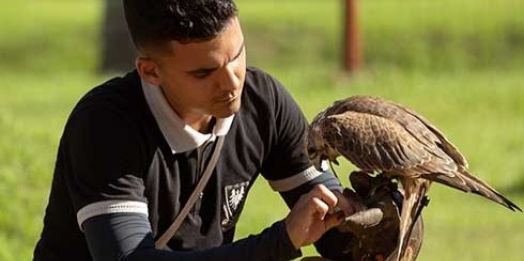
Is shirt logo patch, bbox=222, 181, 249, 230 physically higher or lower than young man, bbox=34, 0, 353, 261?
lower

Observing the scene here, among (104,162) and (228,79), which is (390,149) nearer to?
(228,79)

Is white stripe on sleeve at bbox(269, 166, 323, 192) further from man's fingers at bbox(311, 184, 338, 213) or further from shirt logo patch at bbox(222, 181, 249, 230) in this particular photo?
man's fingers at bbox(311, 184, 338, 213)

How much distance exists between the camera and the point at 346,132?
156 inches

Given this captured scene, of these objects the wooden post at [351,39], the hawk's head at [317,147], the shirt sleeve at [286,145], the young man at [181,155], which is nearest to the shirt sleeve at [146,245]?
the young man at [181,155]

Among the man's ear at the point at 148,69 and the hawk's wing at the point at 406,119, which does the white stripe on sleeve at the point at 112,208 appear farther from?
the hawk's wing at the point at 406,119

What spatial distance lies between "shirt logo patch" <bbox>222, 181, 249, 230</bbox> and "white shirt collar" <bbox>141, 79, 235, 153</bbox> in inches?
8.7

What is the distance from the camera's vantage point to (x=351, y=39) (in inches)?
576

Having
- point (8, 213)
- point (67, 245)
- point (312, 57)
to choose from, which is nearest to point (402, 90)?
point (312, 57)

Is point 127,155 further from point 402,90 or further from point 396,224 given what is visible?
point 402,90

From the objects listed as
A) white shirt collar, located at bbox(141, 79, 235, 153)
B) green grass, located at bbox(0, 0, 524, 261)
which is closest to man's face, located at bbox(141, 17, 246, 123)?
white shirt collar, located at bbox(141, 79, 235, 153)

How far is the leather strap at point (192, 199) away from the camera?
4.33 meters

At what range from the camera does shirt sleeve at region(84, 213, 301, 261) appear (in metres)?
3.84

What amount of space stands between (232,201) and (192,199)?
0.21 metres

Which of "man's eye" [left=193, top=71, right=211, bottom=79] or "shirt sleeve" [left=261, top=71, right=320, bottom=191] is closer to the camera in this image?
"man's eye" [left=193, top=71, right=211, bottom=79]
